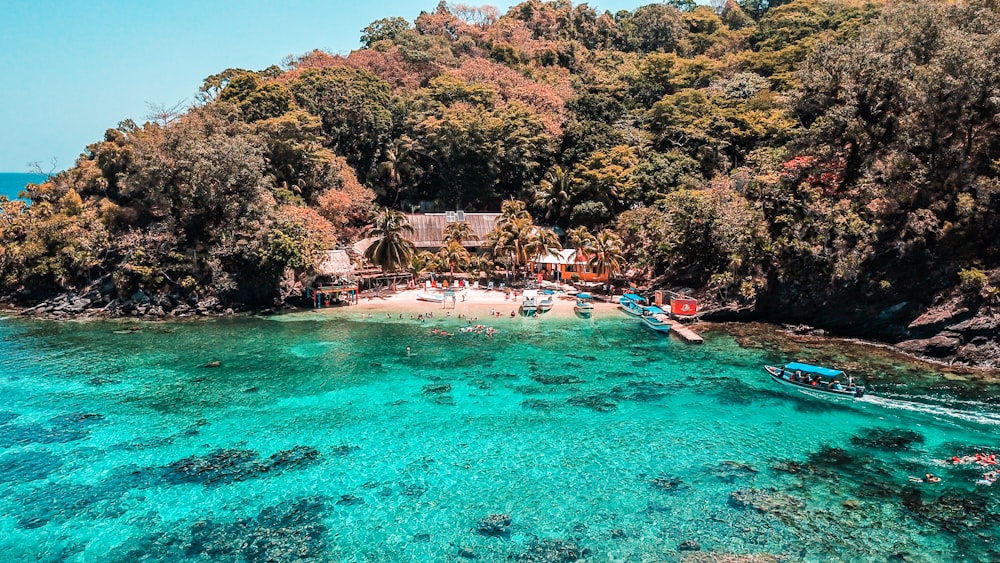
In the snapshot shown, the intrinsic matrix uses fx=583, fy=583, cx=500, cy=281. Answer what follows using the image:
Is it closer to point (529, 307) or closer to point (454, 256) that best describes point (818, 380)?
point (529, 307)

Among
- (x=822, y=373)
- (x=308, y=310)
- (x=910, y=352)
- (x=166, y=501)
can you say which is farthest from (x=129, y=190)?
(x=910, y=352)

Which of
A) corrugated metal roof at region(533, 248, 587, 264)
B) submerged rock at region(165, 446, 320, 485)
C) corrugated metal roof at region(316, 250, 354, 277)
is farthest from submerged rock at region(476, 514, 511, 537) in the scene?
corrugated metal roof at region(533, 248, 587, 264)

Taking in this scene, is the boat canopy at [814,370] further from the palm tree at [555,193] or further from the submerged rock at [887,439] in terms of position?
the palm tree at [555,193]

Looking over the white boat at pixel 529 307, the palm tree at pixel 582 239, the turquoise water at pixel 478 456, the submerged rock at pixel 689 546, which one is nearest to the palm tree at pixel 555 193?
the palm tree at pixel 582 239

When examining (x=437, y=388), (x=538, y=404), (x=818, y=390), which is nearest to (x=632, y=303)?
(x=818, y=390)

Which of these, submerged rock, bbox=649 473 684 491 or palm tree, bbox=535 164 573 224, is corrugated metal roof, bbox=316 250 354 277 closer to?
palm tree, bbox=535 164 573 224
